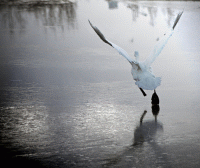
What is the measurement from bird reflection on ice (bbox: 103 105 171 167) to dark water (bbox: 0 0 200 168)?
1 centimetres

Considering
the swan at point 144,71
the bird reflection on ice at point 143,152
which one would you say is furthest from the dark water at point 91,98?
the swan at point 144,71

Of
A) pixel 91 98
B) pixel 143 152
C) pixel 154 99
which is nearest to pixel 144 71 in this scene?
pixel 154 99

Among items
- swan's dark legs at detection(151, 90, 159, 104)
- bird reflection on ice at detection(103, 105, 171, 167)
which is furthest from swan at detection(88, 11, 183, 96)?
bird reflection on ice at detection(103, 105, 171, 167)

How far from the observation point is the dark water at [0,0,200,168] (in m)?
6.04

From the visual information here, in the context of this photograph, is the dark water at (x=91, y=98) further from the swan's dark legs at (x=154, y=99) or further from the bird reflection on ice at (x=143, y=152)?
the swan's dark legs at (x=154, y=99)

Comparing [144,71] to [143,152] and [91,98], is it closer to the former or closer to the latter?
[91,98]

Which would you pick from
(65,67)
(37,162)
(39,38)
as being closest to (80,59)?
(65,67)

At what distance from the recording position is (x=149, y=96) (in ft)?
29.4

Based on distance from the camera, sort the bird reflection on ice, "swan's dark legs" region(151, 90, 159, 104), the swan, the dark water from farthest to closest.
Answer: "swan's dark legs" region(151, 90, 159, 104) < the swan < the dark water < the bird reflection on ice

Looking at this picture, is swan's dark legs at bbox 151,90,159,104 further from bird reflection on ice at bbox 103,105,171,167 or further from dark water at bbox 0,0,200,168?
bird reflection on ice at bbox 103,105,171,167

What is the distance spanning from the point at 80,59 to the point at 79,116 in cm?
464

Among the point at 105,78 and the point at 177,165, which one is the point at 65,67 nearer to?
the point at 105,78

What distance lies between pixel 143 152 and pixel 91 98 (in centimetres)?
285

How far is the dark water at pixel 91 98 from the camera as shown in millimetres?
6043
